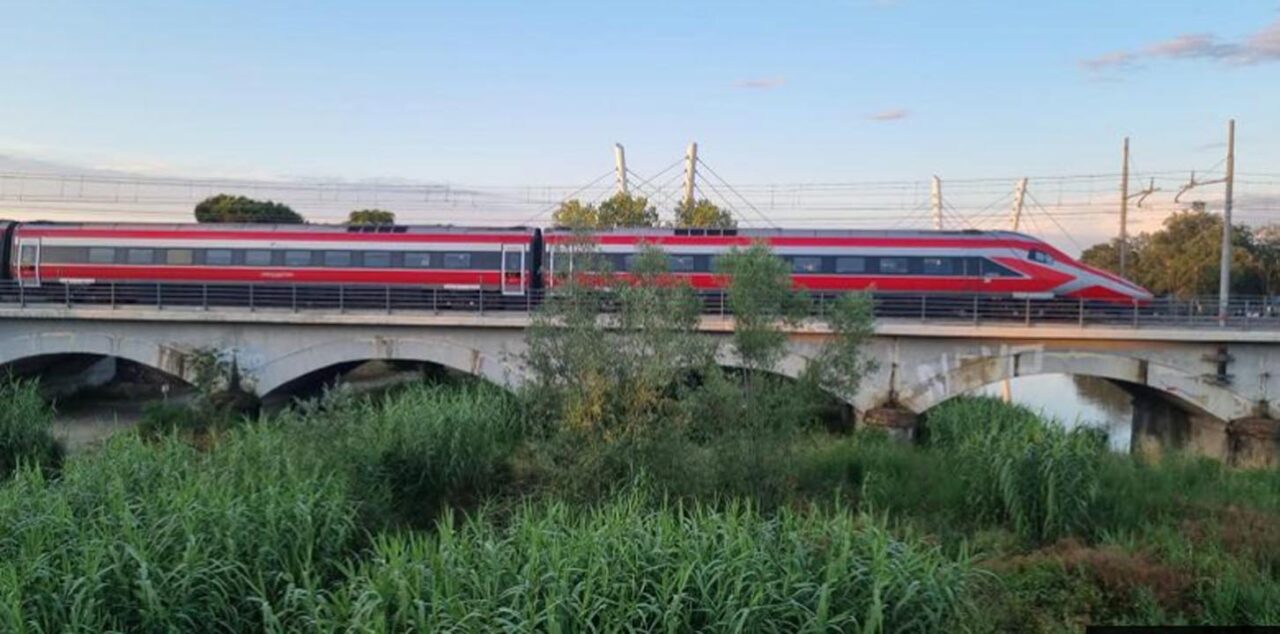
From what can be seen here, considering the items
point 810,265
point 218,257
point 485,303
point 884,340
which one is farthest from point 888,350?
Result: point 218,257

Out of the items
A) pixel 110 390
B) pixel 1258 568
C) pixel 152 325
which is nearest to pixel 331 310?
pixel 152 325

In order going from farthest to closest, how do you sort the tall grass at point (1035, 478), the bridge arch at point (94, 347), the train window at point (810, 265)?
the train window at point (810, 265) < the bridge arch at point (94, 347) < the tall grass at point (1035, 478)

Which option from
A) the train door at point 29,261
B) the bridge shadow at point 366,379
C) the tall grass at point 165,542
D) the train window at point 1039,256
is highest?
the train window at point 1039,256

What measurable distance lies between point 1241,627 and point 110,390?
34131 mm

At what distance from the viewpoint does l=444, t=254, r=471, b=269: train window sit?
26.3 metres

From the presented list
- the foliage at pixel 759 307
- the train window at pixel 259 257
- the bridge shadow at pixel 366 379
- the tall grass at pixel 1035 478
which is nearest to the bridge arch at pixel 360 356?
the bridge shadow at pixel 366 379

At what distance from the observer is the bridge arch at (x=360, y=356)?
2366 centimetres

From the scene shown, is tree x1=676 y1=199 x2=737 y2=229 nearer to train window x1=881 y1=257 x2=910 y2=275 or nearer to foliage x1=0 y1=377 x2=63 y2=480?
train window x1=881 y1=257 x2=910 y2=275

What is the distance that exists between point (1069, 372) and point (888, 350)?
4.63 m

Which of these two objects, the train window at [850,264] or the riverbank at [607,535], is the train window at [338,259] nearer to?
the riverbank at [607,535]

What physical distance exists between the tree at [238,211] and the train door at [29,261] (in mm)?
27142

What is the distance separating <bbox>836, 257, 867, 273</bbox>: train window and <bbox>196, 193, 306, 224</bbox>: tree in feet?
131

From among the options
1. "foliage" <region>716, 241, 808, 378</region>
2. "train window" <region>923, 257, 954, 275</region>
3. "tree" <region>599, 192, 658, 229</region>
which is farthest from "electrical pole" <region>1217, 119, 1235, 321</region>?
"tree" <region>599, 192, 658, 229</region>

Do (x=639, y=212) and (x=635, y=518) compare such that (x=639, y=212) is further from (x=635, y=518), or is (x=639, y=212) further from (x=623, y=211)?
(x=635, y=518)
